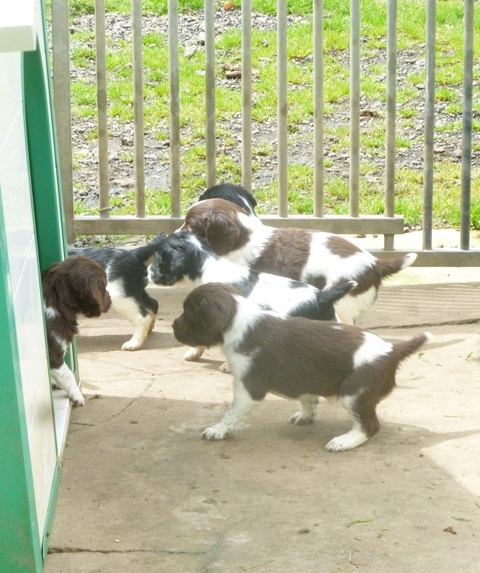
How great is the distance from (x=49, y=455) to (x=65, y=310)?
132cm

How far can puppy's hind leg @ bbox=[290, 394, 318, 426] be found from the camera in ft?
18.1

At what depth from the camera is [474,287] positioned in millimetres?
8406

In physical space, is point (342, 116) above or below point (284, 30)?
below

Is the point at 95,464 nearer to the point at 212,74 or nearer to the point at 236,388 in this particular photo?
the point at 236,388

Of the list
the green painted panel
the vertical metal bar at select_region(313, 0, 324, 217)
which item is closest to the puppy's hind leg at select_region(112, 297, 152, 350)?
the vertical metal bar at select_region(313, 0, 324, 217)

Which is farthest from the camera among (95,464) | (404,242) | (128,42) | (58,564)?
(128,42)

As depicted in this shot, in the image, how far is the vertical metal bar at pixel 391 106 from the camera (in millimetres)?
8219

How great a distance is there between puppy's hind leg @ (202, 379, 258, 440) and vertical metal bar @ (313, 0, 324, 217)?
3474 millimetres

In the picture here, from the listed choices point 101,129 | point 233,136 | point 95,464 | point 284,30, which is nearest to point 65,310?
point 95,464

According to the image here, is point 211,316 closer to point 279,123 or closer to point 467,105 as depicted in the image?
point 279,123

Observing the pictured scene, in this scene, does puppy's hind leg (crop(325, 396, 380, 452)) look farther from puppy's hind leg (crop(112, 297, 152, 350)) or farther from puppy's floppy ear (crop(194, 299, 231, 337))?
puppy's hind leg (crop(112, 297, 152, 350))

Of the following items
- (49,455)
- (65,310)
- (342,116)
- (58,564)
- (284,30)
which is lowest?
(58,564)

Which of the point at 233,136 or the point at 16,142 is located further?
the point at 233,136

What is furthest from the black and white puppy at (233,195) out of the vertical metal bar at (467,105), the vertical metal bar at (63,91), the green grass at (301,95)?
the green grass at (301,95)
